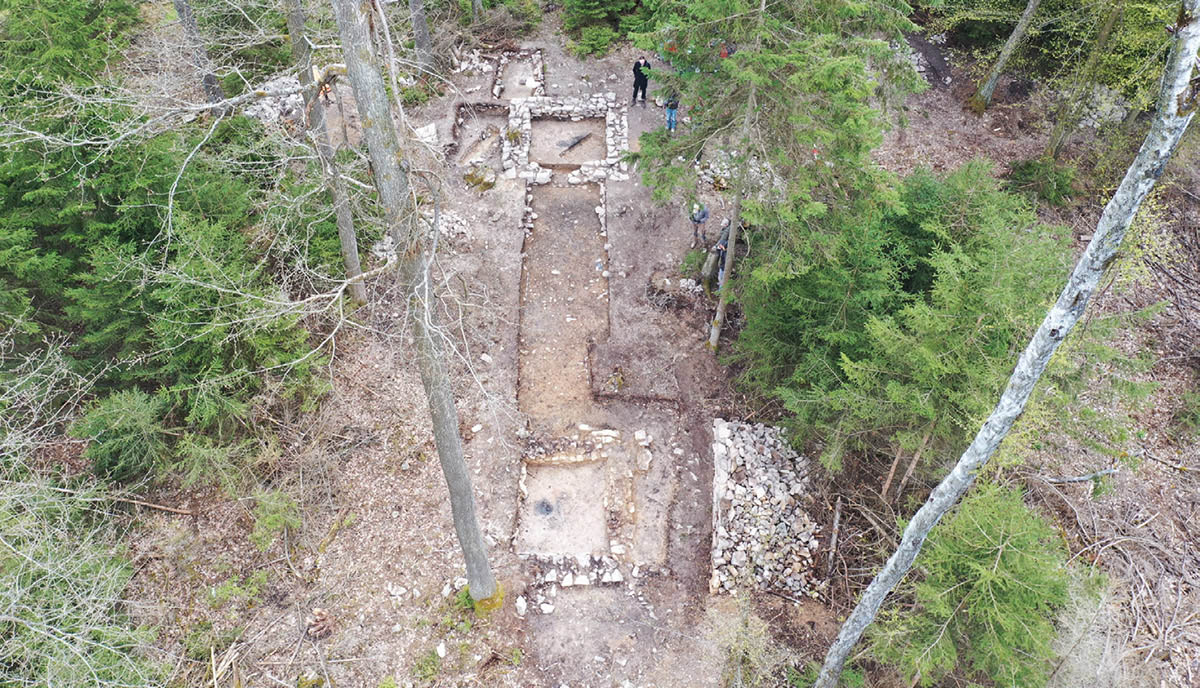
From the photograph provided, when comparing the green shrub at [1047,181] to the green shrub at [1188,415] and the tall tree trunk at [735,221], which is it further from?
the tall tree trunk at [735,221]

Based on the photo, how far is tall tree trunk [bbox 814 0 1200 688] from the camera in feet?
14.7

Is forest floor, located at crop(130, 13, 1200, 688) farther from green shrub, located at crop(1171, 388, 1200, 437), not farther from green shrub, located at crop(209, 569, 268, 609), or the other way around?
green shrub, located at crop(1171, 388, 1200, 437)

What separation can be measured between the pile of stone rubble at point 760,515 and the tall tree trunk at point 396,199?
516 centimetres

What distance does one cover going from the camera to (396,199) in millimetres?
5902

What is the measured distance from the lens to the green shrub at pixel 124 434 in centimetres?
1016

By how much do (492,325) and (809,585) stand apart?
804 centimetres

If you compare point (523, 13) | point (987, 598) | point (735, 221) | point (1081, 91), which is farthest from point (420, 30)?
point (987, 598)

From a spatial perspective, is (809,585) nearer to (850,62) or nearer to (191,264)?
(850,62)

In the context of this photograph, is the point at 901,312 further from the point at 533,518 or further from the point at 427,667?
the point at 427,667

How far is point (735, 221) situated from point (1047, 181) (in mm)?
9303

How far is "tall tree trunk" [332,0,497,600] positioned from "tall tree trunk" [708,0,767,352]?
6.05 metres

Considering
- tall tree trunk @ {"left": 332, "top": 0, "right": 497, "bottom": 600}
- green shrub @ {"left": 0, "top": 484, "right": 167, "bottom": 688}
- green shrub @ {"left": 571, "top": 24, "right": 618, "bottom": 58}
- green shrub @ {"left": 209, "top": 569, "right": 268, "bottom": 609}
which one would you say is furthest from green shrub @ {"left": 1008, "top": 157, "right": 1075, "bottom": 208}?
green shrub @ {"left": 0, "top": 484, "right": 167, "bottom": 688}

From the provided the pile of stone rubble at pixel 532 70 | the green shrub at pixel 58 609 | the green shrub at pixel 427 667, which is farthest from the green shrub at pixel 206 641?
the pile of stone rubble at pixel 532 70

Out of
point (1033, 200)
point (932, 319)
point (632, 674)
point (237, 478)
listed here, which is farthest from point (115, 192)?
point (1033, 200)
